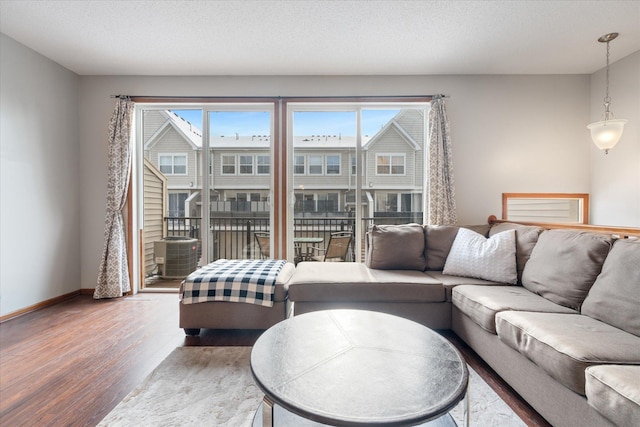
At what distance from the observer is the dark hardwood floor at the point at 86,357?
4.72 feet

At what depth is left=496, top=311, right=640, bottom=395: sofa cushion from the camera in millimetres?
1137

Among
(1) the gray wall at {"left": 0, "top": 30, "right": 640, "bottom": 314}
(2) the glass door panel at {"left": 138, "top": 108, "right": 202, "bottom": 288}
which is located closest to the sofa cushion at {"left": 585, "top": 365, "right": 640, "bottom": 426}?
(1) the gray wall at {"left": 0, "top": 30, "right": 640, "bottom": 314}

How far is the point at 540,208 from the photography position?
3.31 metres

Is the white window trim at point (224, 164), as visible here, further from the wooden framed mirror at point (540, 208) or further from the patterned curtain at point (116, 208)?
the wooden framed mirror at point (540, 208)

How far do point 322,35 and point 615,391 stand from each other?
2897mm

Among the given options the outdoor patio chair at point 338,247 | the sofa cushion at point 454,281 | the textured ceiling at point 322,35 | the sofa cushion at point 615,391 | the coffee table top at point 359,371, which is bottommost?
the sofa cushion at point 615,391

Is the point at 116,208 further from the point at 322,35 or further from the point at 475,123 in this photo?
the point at 475,123

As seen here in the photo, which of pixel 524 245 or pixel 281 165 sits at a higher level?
pixel 281 165

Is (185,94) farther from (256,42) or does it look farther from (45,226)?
(45,226)

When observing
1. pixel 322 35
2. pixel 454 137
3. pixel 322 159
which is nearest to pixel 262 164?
pixel 322 159

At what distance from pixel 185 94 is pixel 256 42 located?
49.8 inches

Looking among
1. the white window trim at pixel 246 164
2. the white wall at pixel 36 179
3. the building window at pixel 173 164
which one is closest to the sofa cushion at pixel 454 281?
the white window trim at pixel 246 164

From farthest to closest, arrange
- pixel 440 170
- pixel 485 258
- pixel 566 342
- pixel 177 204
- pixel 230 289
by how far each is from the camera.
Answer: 1. pixel 177 204
2. pixel 440 170
3. pixel 485 258
4. pixel 230 289
5. pixel 566 342

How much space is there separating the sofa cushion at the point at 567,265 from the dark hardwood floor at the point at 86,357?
674 millimetres
